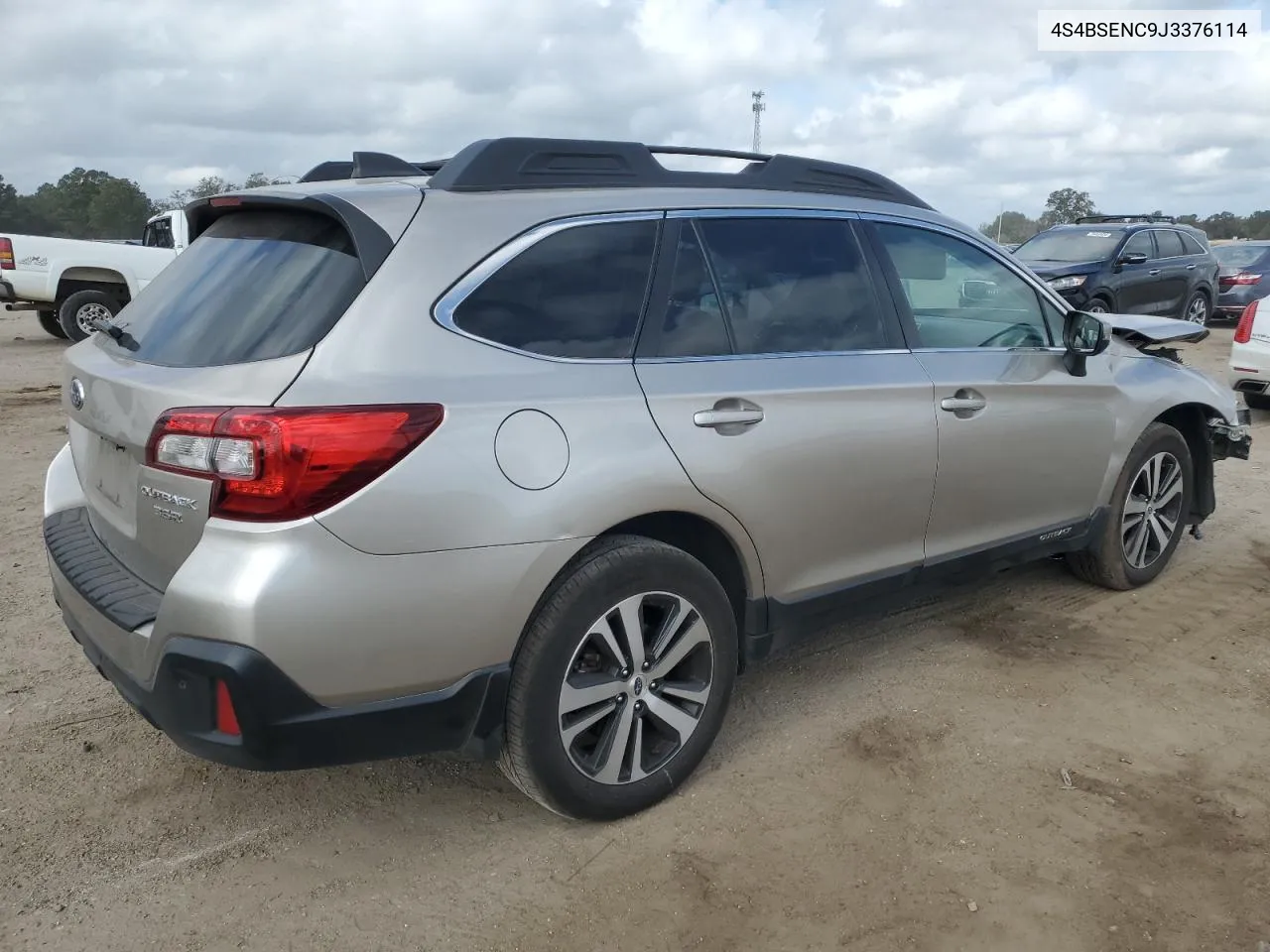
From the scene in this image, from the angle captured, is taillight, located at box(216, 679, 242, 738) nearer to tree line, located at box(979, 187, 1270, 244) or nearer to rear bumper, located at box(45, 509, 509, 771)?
rear bumper, located at box(45, 509, 509, 771)

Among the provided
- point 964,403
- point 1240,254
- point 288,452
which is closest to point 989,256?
point 964,403

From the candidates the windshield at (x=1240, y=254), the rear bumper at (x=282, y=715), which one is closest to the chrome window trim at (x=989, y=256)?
the rear bumper at (x=282, y=715)

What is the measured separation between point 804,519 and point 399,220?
148 cm

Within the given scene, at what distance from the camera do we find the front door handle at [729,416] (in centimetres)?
293

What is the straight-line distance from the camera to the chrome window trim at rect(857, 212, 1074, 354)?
3.69 m

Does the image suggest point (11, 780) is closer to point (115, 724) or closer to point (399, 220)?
point (115, 724)

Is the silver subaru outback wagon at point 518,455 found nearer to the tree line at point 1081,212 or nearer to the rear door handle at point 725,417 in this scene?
the rear door handle at point 725,417

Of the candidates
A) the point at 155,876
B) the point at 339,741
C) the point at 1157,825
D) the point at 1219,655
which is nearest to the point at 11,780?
the point at 155,876

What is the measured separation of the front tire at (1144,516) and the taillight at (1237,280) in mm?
14158

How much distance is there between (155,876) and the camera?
2715 mm

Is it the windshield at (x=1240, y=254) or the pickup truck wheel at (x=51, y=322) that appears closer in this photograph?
the pickup truck wheel at (x=51, y=322)

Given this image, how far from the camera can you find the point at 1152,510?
4.76 m

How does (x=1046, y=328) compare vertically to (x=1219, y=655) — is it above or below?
above

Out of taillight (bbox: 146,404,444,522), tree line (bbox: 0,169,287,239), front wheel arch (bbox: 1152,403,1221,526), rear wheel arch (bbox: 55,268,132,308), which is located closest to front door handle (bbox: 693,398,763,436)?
taillight (bbox: 146,404,444,522)
